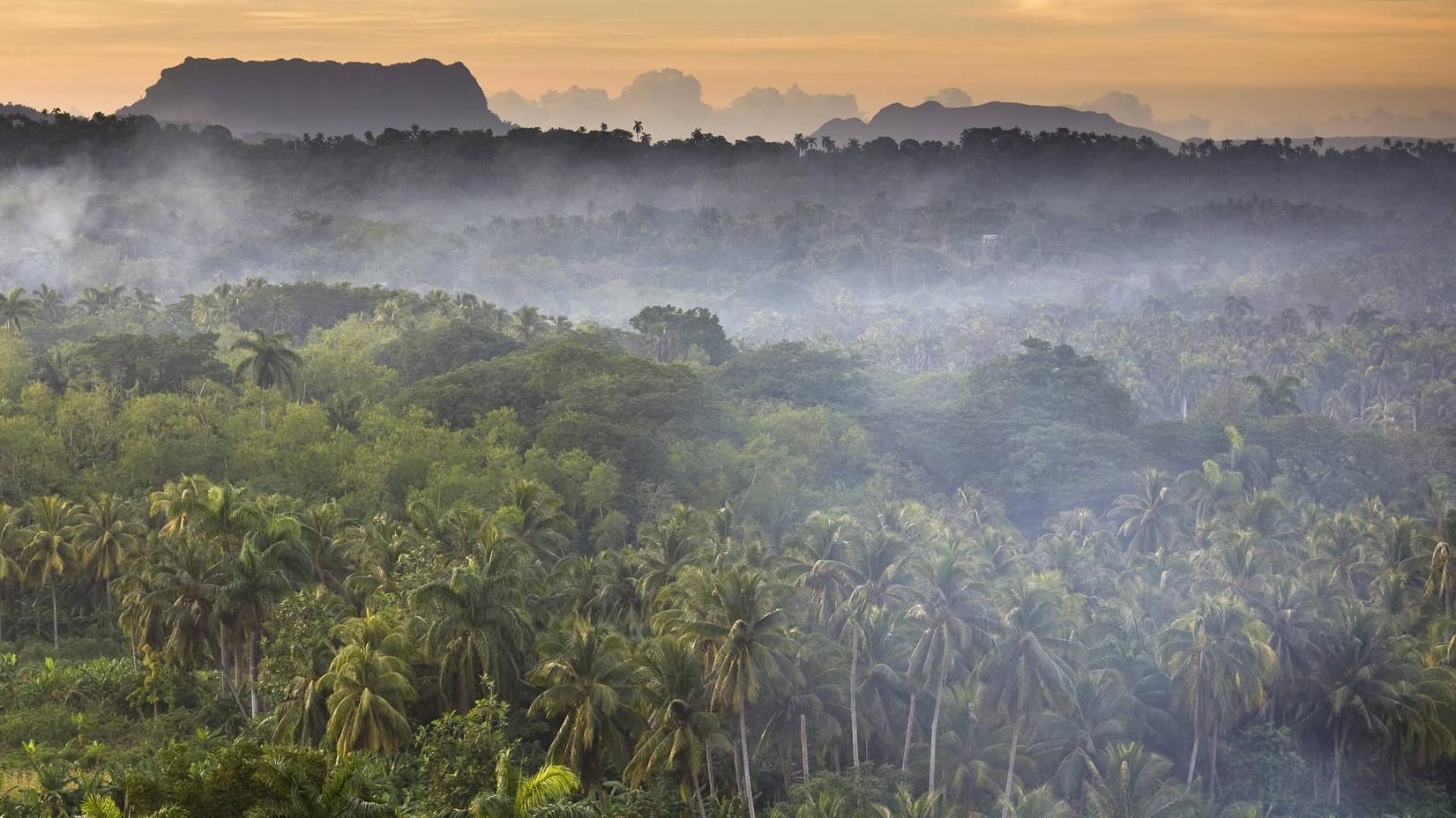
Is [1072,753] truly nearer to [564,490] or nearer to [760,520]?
[760,520]

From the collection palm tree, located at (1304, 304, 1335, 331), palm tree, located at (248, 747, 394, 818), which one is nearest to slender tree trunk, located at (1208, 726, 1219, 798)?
palm tree, located at (248, 747, 394, 818)

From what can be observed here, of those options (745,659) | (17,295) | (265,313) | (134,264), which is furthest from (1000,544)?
(134,264)

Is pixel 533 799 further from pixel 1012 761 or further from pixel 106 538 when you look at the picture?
pixel 106 538

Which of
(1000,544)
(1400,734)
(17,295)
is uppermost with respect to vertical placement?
(17,295)

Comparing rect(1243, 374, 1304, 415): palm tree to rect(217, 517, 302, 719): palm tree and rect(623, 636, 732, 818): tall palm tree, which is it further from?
rect(217, 517, 302, 719): palm tree

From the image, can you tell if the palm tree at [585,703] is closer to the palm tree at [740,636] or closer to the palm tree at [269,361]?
the palm tree at [740,636]

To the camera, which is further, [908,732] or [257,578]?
[908,732]

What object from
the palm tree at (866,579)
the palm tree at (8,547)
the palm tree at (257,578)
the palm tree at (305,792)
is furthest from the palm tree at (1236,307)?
the palm tree at (305,792)

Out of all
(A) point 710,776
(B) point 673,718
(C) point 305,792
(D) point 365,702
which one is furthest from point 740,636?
(C) point 305,792
